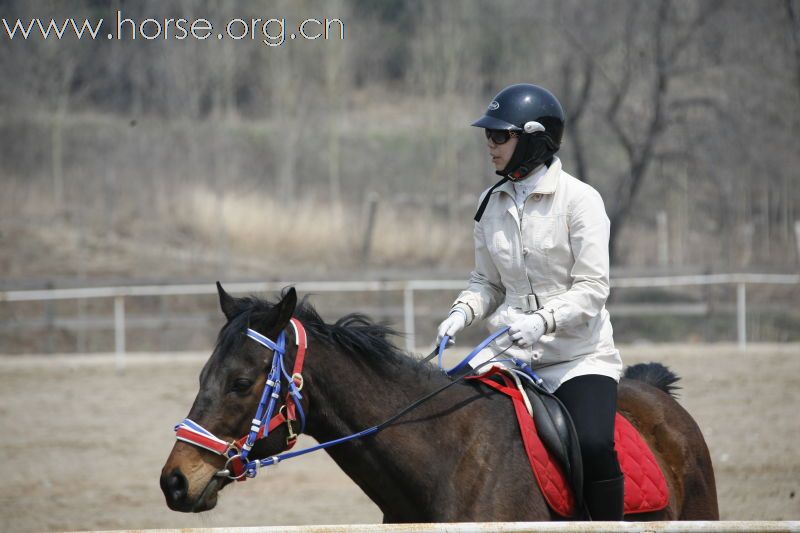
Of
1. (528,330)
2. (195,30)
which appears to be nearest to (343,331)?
(528,330)

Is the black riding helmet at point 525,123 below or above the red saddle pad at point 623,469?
above

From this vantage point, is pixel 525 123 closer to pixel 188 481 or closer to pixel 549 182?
pixel 549 182

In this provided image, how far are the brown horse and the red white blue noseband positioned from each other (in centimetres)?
3

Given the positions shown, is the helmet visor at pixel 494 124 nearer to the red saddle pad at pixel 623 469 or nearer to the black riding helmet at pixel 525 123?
the black riding helmet at pixel 525 123

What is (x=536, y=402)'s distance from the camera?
12.3 ft

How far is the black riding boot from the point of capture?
11.9ft

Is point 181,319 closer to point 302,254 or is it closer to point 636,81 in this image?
point 302,254

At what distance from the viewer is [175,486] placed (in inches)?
124

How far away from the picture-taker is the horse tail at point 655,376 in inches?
189

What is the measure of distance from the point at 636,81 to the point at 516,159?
19787 millimetres

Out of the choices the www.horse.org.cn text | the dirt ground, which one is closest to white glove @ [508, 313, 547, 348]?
the dirt ground

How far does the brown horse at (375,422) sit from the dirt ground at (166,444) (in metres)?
2.13

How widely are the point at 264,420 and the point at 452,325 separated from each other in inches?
37.7

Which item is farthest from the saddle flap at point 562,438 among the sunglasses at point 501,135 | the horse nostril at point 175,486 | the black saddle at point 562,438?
the horse nostril at point 175,486
